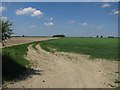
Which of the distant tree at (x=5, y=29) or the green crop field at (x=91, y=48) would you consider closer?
the distant tree at (x=5, y=29)

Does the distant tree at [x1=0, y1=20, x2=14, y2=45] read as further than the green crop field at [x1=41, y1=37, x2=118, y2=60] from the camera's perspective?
No

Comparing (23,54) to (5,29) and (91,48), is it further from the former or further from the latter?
(91,48)

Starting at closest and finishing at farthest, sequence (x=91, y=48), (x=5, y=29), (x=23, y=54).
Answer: (x=5, y=29), (x=23, y=54), (x=91, y=48)

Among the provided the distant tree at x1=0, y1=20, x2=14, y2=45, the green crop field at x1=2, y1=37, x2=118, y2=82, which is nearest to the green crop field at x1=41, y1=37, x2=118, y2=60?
the green crop field at x1=2, y1=37, x2=118, y2=82

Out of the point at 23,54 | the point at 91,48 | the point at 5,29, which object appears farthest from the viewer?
the point at 91,48

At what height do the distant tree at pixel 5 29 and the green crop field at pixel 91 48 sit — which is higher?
the distant tree at pixel 5 29

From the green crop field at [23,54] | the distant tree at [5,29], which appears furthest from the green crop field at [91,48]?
the distant tree at [5,29]

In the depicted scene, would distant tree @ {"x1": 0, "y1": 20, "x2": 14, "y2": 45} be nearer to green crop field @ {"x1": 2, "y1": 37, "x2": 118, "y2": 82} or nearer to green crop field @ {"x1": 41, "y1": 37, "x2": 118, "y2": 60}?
green crop field @ {"x1": 2, "y1": 37, "x2": 118, "y2": 82}

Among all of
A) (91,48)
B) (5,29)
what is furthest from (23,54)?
(91,48)

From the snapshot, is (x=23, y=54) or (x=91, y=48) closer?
(x=23, y=54)

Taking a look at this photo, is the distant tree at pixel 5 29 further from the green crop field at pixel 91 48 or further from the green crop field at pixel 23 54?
the green crop field at pixel 91 48

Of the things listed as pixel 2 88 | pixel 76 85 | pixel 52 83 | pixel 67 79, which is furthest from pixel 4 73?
pixel 76 85

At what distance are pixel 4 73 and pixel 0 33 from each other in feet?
16.1

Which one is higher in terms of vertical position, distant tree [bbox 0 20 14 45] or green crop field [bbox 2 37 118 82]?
distant tree [bbox 0 20 14 45]
